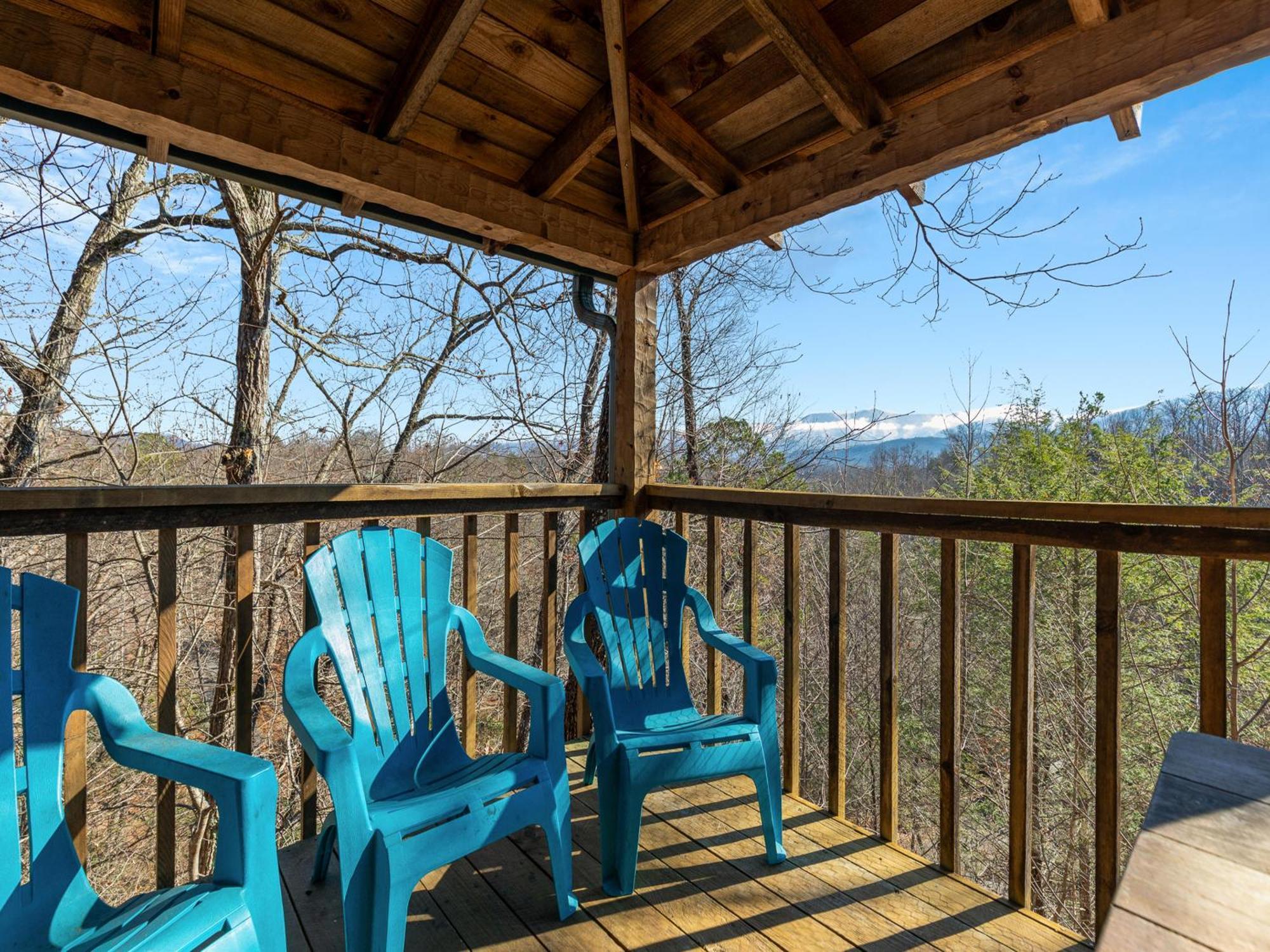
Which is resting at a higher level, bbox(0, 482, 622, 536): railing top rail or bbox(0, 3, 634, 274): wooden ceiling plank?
bbox(0, 3, 634, 274): wooden ceiling plank

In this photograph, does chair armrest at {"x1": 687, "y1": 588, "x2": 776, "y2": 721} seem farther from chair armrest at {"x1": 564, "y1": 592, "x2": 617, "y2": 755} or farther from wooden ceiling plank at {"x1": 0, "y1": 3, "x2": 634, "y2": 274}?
wooden ceiling plank at {"x1": 0, "y1": 3, "x2": 634, "y2": 274}

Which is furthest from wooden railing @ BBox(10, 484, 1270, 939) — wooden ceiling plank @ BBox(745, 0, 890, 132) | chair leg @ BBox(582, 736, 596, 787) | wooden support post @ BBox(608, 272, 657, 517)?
wooden ceiling plank @ BBox(745, 0, 890, 132)

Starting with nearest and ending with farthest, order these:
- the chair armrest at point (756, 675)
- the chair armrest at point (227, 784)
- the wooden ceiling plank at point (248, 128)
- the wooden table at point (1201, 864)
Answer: the wooden table at point (1201, 864) < the chair armrest at point (227, 784) < the wooden ceiling plank at point (248, 128) < the chair armrest at point (756, 675)

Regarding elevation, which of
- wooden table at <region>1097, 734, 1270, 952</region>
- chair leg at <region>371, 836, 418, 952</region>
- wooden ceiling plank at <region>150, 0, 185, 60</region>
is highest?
wooden ceiling plank at <region>150, 0, 185, 60</region>

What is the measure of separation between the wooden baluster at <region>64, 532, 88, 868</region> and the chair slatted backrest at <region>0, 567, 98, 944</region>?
0.25 meters

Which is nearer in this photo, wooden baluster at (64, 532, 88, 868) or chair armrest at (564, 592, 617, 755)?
wooden baluster at (64, 532, 88, 868)

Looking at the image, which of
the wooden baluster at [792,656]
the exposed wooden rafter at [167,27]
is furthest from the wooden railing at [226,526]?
the exposed wooden rafter at [167,27]

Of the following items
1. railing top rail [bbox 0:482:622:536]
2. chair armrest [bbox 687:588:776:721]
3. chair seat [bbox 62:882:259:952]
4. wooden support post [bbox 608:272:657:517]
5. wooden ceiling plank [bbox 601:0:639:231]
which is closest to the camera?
chair seat [bbox 62:882:259:952]

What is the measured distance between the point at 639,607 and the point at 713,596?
1.30 feet

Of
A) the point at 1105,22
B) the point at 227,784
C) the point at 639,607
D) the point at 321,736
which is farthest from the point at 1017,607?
the point at 227,784

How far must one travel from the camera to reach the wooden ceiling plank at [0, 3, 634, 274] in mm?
1647

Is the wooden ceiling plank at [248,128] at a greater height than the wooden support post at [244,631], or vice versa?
the wooden ceiling plank at [248,128]

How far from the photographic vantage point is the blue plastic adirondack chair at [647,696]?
6.01ft

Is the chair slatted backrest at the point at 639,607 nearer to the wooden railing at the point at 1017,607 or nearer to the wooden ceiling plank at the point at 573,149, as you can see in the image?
the wooden railing at the point at 1017,607
